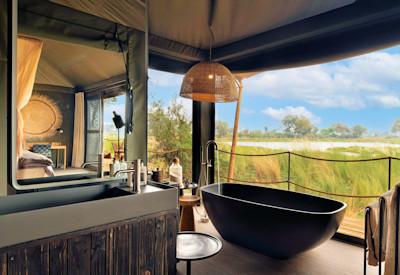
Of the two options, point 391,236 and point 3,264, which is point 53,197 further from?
point 391,236

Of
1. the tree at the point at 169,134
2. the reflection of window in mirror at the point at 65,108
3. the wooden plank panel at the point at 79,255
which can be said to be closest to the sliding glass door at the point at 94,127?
the reflection of window in mirror at the point at 65,108

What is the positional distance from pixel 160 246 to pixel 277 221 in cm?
129

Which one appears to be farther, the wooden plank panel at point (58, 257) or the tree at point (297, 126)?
the tree at point (297, 126)

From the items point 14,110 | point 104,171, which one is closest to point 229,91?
point 104,171

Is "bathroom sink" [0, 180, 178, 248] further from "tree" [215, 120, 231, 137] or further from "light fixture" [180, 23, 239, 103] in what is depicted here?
"tree" [215, 120, 231, 137]

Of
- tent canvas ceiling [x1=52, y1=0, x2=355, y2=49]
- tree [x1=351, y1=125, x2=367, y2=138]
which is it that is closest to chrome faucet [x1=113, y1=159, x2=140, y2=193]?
tent canvas ceiling [x1=52, y1=0, x2=355, y2=49]

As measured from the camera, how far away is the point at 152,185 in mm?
2186

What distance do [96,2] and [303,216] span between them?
2.67m

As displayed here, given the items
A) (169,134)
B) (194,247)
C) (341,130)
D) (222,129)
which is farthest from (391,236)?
(169,134)

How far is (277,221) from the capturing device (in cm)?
255

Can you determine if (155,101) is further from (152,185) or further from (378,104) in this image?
(378,104)

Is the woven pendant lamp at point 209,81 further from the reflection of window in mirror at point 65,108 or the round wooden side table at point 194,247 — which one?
the round wooden side table at point 194,247

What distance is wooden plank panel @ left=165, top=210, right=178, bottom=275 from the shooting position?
6.14 ft

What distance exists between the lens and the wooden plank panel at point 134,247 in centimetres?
167
